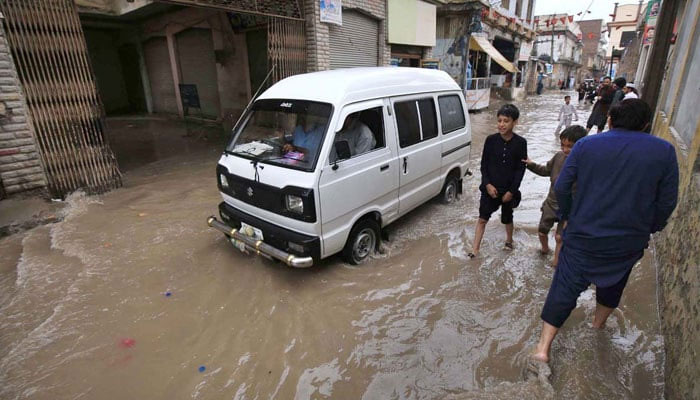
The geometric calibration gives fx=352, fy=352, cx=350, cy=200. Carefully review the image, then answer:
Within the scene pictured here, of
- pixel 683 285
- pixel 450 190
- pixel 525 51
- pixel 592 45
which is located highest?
pixel 592 45

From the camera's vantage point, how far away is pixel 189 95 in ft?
46.0

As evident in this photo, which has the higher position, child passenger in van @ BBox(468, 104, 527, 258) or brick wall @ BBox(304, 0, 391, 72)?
brick wall @ BBox(304, 0, 391, 72)

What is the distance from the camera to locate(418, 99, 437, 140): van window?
481 centimetres

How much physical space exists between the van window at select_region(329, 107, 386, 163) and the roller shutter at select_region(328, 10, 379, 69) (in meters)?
6.12

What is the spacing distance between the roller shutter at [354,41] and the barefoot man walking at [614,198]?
8241mm

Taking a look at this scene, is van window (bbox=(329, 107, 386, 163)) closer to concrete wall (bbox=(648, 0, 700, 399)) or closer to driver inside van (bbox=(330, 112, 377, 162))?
driver inside van (bbox=(330, 112, 377, 162))

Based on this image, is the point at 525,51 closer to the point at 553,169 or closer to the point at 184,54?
the point at 184,54

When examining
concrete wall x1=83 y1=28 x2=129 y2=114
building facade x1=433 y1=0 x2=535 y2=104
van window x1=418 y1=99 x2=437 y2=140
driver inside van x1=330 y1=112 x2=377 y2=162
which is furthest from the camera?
building facade x1=433 y1=0 x2=535 y2=104

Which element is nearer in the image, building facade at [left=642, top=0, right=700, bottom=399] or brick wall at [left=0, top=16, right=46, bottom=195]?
building facade at [left=642, top=0, right=700, bottom=399]

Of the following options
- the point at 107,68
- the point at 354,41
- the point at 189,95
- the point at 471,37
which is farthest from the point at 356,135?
the point at 471,37

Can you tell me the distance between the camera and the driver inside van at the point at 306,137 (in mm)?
3574

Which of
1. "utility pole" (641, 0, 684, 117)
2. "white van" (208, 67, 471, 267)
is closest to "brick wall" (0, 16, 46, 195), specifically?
"white van" (208, 67, 471, 267)

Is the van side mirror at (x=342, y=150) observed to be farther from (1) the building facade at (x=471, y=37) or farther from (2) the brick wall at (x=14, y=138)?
(1) the building facade at (x=471, y=37)

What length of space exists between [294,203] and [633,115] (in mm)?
2654
